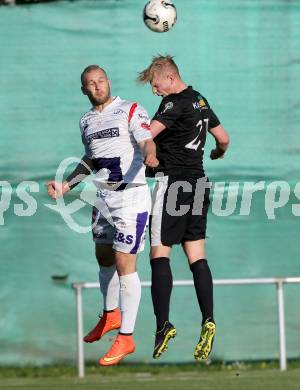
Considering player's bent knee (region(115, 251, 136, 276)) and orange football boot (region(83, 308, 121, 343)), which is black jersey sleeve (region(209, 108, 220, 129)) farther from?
orange football boot (region(83, 308, 121, 343))

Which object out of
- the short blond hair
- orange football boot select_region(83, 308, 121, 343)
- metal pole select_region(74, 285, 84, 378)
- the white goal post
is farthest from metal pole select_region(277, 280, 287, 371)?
the short blond hair

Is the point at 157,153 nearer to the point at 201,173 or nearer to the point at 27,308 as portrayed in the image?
the point at 201,173

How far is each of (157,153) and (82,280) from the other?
305 cm

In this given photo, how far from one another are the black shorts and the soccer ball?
1.22 meters

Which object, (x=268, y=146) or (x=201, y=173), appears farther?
(x=268, y=146)

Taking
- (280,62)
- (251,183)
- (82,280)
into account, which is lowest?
(82,280)

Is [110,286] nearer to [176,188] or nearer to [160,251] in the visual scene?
[160,251]

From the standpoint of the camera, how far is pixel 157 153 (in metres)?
8.77

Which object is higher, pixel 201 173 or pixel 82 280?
pixel 201 173

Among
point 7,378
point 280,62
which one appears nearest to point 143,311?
point 7,378

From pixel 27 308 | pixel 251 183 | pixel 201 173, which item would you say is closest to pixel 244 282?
pixel 251 183

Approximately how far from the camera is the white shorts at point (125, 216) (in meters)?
8.73

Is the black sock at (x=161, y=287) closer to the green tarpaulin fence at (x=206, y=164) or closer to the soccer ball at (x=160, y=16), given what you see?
the soccer ball at (x=160, y=16)

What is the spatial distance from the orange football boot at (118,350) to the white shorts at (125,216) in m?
0.58
